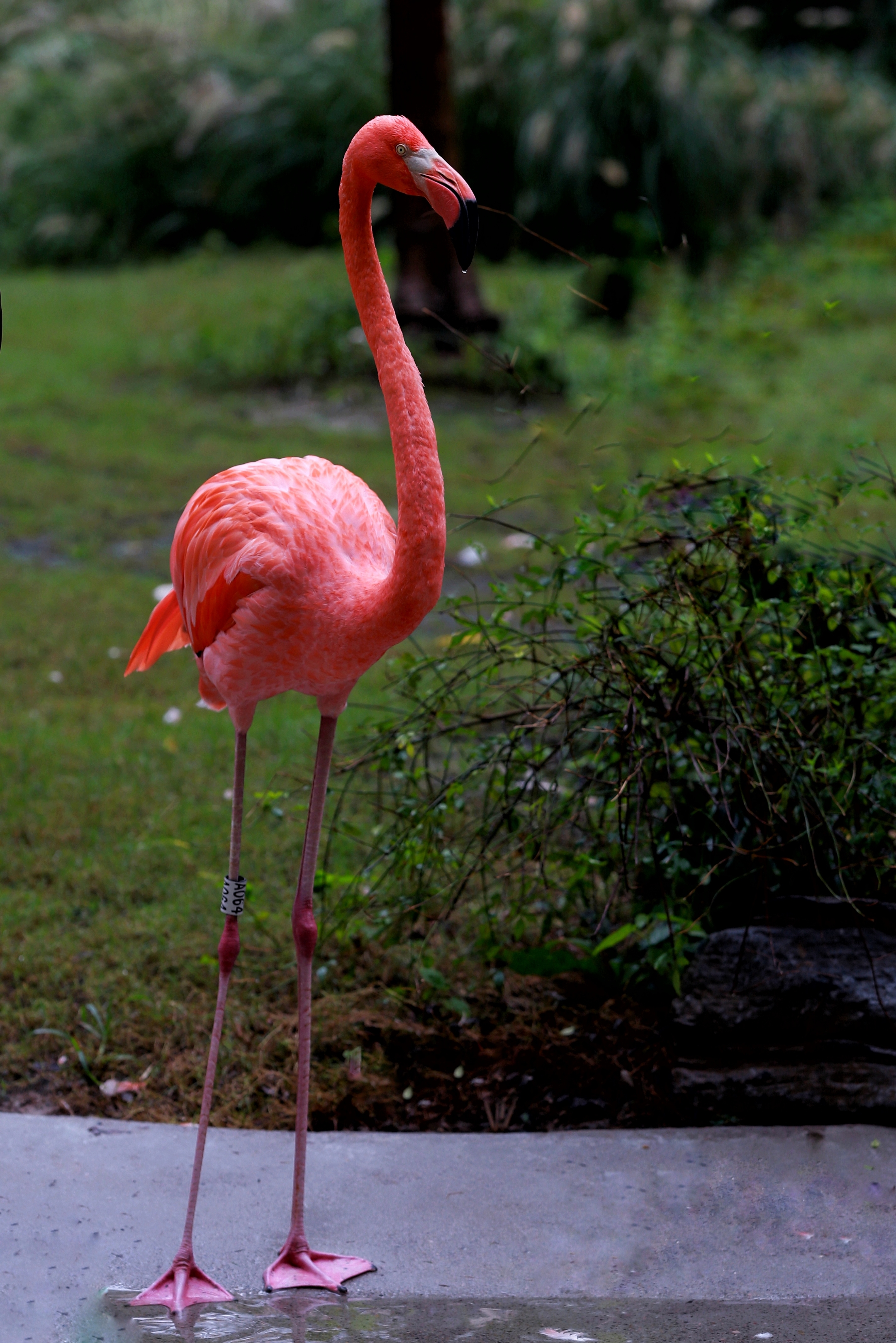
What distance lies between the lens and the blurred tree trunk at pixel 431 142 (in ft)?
28.1

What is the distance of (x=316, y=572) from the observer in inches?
108

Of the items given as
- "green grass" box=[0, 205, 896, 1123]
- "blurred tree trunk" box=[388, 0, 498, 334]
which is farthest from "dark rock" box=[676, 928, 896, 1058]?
"blurred tree trunk" box=[388, 0, 498, 334]

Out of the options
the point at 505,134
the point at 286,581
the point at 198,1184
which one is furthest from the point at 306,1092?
the point at 505,134

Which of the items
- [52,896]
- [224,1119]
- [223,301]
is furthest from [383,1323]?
[223,301]

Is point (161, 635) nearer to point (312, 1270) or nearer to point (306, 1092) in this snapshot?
point (306, 1092)

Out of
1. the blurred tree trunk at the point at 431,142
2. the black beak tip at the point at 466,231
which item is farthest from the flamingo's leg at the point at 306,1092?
the blurred tree trunk at the point at 431,142

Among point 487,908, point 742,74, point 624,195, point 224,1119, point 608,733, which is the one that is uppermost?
point 742,74

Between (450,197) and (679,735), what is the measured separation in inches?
53.3

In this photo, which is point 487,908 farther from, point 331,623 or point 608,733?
point 331,623

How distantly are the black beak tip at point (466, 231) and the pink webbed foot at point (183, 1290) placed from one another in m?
1.90

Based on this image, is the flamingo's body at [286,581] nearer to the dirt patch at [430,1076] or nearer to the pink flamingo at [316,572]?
the pink flamingo at [316,572]

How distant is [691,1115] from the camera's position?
3271mm

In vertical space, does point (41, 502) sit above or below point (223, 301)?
below

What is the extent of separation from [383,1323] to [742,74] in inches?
486
